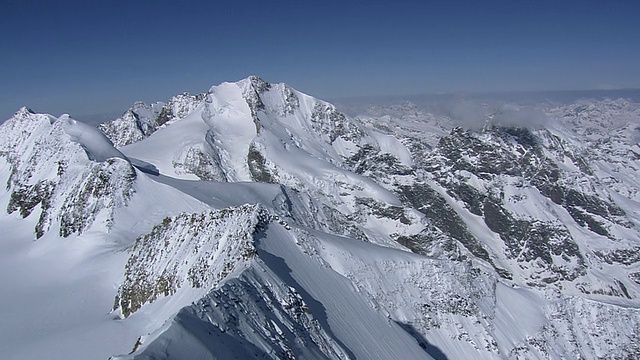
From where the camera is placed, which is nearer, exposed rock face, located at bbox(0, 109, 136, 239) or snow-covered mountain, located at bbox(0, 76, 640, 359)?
snow-covered mountain, located at bbox(0, 76, 640, 359)

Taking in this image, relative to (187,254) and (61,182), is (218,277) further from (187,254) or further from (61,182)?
(61,182)

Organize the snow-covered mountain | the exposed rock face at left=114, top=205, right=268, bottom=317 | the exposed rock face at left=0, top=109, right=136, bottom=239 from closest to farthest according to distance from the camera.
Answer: the snow-covered mountain
the exposed rock face at left=114, top=205, right=268, bottom=317
the exposed rock face at left=0, top=109, right=136, bottom=239

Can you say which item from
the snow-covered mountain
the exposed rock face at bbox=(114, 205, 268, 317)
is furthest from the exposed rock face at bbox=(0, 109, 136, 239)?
the exposed rock face at bbox=(114, 205, 268, 317)

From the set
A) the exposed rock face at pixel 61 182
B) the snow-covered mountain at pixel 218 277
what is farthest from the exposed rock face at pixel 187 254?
the exposed rock face at pixel 61 182

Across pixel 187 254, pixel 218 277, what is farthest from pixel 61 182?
pixel 218 277

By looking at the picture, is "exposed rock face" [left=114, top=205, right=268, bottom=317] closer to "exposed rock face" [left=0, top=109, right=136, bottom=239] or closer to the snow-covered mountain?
the snow-covered mountain

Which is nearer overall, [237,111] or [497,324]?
[497,324]

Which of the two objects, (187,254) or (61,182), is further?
(61,182)

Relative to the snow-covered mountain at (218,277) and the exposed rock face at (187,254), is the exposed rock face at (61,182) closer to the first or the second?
the snow-covered mountain at (218,277)

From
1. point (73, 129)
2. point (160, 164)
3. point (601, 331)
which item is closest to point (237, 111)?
point (160, 164)

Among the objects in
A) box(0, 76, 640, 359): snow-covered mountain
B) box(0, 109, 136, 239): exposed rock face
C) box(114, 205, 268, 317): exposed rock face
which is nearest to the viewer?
box(0, 76, 640, 359): snow-covered mountain

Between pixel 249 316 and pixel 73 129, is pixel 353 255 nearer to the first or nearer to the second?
pixel 249 316
